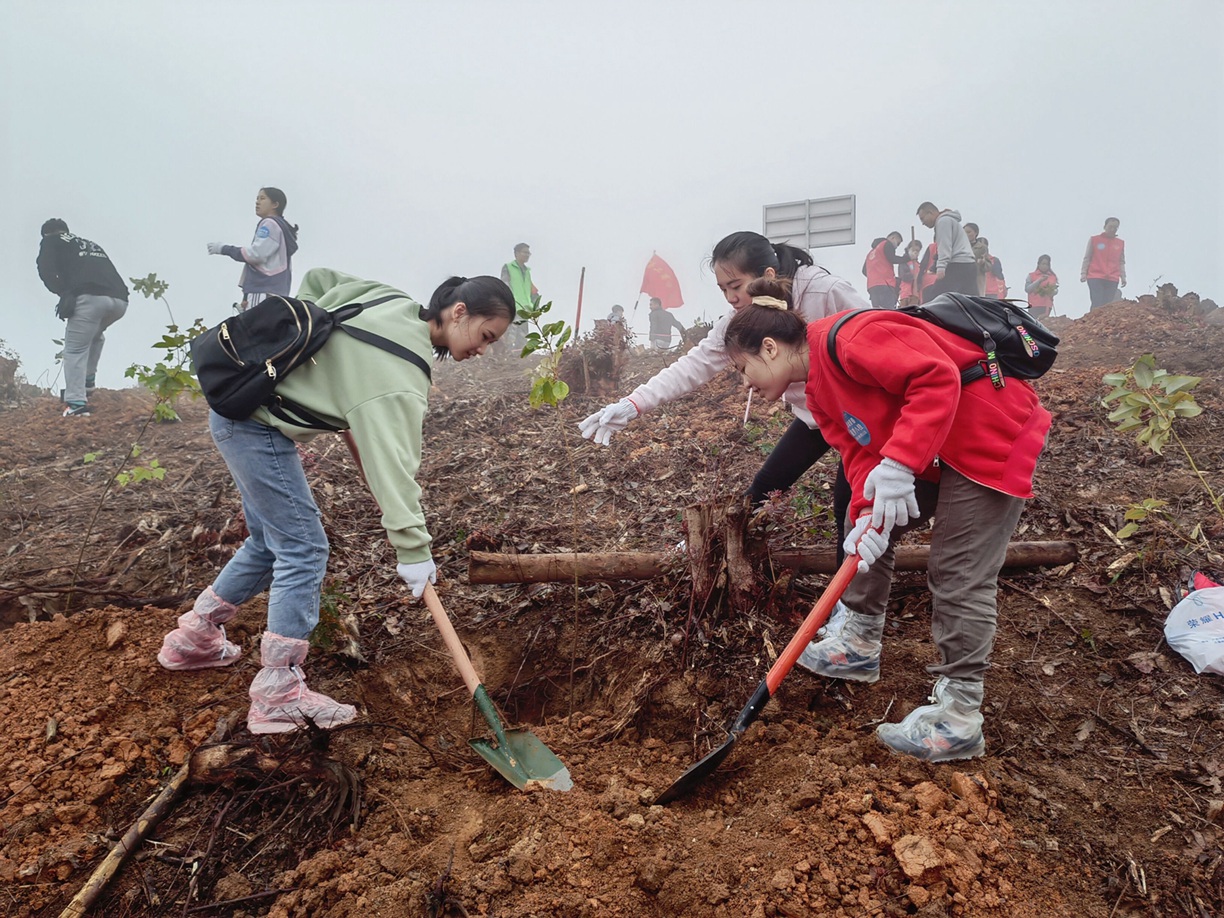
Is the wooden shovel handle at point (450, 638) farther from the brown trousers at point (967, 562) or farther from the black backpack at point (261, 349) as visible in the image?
the brown trousers at point (967, 562)

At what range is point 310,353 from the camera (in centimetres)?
227

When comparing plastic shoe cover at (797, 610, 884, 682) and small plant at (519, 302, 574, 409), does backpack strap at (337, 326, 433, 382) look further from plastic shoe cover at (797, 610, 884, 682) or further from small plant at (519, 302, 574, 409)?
plastic shoe cover at (797, 610, 884, 682)

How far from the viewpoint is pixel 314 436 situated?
8.05 ft

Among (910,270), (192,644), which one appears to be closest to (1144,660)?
(192,644)

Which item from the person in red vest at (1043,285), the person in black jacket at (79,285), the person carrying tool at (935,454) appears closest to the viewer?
the person carrying tool at (935,454)

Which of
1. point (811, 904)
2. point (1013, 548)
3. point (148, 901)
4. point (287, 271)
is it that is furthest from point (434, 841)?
point (287, 271)

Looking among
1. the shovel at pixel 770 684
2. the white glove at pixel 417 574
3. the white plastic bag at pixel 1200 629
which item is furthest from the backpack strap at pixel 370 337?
the white plastic bag at pixel 1200 629

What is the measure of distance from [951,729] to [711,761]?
81 cm

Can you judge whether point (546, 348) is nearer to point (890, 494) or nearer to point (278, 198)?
point (890, 494)

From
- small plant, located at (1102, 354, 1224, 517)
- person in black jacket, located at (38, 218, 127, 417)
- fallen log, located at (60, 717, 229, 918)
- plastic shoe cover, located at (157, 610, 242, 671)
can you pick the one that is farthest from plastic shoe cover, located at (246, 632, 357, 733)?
person in black jacket, located at (38, 218, 127, 417)

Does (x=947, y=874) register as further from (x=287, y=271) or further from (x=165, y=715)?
(x=287, y=271)

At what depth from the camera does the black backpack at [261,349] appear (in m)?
2.23

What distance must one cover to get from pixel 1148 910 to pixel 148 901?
2768 millimetres

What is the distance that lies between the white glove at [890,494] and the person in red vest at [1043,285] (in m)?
14.4
